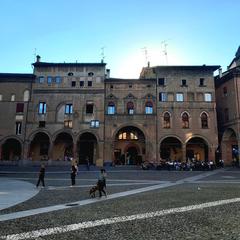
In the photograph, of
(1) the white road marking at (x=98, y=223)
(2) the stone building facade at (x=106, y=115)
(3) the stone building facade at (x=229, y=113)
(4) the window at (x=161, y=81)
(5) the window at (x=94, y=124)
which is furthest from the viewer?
(4) the window at (x=161, y=81)

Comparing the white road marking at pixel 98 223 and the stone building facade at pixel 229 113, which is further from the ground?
the stone building facade at pixel 229 113

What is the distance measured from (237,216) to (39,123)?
114 ft

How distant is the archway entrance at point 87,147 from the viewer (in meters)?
39.9

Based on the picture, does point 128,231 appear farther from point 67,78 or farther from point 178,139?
point 67,78

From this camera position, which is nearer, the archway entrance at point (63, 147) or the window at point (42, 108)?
the window at point (42, 108)

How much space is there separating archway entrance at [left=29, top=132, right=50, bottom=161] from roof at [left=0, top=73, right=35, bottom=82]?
8798mm

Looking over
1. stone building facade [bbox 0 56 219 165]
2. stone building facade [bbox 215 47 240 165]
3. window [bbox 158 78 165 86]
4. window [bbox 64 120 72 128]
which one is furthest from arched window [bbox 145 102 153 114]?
stone building facade [bbox 215 47 240 165]

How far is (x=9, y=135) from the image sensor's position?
38594 mm

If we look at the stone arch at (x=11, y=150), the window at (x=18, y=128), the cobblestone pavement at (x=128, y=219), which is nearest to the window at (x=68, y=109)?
the window at (x=18, y=128)

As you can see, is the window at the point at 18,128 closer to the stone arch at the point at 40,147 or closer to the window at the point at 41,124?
the stone arch at the point at 40,147

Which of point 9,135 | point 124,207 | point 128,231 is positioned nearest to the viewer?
point 128,231

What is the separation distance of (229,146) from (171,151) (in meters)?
8.92

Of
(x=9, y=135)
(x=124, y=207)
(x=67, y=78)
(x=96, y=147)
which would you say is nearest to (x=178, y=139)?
(x=96, y=147)

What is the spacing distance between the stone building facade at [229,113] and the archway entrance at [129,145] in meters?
12.2
